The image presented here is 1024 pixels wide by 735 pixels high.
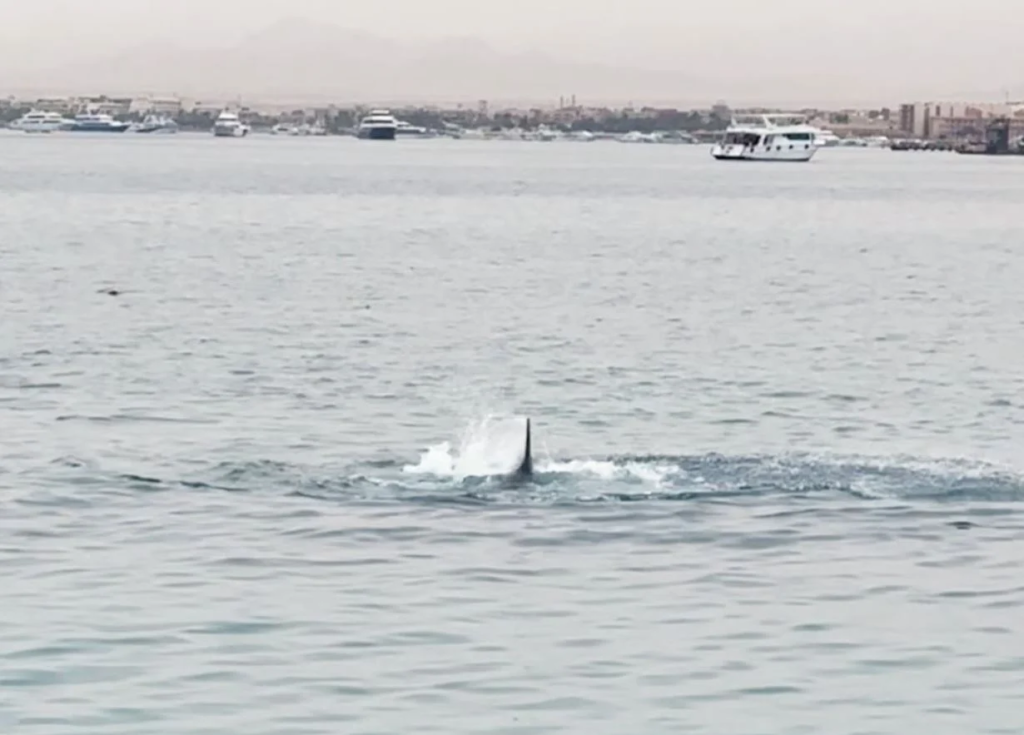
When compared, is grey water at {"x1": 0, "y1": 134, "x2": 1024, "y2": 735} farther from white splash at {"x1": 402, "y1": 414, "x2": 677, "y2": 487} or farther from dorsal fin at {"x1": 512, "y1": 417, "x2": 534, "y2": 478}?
dorsal fin at {"x1": 512, "y1": 417, "x2": 534, "y2": 478}

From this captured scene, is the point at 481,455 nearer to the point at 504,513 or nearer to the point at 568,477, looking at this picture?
the point at 568,477

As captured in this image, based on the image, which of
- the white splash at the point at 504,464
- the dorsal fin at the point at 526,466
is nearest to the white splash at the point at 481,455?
the white splash at the point at 504,464

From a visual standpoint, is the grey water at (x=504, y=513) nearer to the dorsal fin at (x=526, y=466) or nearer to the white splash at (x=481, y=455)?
the white splash at (x=481, y=455)

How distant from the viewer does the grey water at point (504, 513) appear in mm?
17188

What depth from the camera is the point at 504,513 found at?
78.0 feet

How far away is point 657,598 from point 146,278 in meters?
43.3

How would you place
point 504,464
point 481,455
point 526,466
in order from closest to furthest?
point 526,466
point 504,464
point 481,455

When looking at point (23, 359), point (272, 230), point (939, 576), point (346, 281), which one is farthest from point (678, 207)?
point (939, 576)

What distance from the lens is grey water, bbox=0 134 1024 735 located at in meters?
17.2

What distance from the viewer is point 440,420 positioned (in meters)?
32.2

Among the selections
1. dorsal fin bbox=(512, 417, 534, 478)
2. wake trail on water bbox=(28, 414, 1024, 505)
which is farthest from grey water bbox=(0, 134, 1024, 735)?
dorsal fin bbox=(512, 417, 534, 478)

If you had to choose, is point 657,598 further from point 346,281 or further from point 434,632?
point 346,281

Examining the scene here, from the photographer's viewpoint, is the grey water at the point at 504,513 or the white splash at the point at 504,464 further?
the white splash at the point at 504,464

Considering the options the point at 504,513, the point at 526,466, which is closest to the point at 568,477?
the point at 526,466
